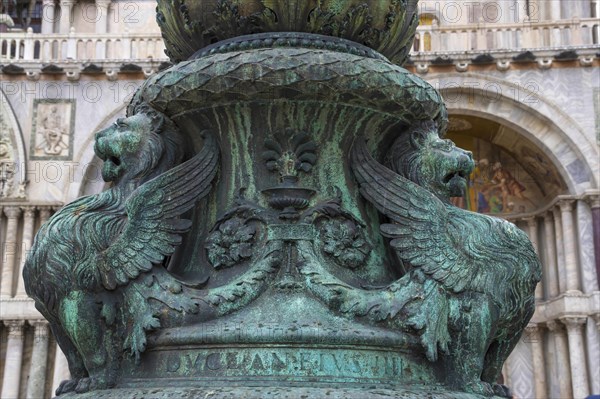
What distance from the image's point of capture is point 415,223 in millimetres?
2682

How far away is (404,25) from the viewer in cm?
323

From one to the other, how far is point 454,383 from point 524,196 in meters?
15.7

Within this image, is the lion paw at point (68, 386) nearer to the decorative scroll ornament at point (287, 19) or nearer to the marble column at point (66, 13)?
the decorative scroll ornament at point (287, 19)

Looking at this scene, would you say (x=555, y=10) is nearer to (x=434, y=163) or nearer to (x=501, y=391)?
(x=434, y=163)

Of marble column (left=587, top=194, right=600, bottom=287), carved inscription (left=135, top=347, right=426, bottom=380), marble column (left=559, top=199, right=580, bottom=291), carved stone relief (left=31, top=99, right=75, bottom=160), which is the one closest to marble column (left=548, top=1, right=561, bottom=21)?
marble column (left=559, top=199, right=580, bottom=291)

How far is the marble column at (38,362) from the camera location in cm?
1507

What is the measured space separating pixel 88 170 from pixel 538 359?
9.22 metres

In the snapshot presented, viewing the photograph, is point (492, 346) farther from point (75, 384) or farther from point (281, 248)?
point (75, 384)

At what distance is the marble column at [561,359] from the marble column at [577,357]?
0.24 metres

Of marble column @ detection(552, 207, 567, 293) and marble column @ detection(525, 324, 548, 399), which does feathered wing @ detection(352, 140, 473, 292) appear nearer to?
marble column @ detection(552, 207, 567, 293)

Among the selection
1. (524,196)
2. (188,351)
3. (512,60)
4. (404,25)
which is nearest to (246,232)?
(188,351)

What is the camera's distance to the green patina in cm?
249

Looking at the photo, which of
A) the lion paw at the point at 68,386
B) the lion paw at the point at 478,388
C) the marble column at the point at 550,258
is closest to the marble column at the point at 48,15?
the marble column at the point at 550,258

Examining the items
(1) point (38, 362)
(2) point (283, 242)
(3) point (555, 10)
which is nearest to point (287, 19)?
(2) point (283, 242)
